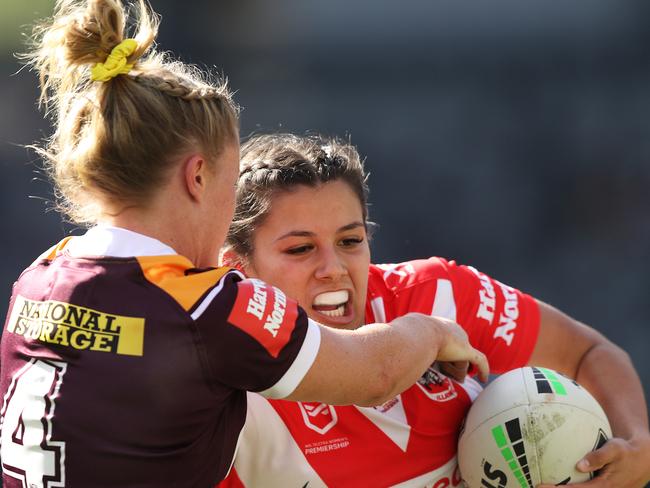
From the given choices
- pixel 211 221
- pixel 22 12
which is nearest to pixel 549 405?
pixel 211 221

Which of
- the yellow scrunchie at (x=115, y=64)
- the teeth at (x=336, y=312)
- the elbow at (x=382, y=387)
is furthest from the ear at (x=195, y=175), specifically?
the teeth at (x=336, y=312)

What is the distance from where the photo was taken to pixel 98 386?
1955 millimetres

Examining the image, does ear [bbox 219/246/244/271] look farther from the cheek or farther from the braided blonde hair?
the braided blonde hair

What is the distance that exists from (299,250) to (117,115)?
0.93 meters

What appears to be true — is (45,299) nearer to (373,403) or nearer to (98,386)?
(98,386)

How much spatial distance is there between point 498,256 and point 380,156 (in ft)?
5.15

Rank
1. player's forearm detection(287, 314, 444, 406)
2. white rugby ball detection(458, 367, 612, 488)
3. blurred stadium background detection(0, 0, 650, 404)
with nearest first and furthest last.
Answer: player's forearm detection(287, 314, 444, 406) → white rugby ball detection(458, 367, 612, 488) → blurred stadium background detection(0, 0, 650, 404)

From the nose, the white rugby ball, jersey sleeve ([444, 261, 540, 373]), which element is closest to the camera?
the white rugby ball

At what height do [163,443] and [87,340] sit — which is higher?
[87,340]

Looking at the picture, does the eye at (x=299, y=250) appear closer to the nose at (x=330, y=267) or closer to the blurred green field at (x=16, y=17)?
the nose at (x=330, y=267)

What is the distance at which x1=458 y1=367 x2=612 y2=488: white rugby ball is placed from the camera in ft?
8.33

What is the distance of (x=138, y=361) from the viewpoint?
1940 mm

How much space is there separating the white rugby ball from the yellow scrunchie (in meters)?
1.36

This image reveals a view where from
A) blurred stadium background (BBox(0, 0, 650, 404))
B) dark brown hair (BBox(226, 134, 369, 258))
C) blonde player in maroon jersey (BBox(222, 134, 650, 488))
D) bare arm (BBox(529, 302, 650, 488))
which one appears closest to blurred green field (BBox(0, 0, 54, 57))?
blurred stadium background (BBox(0, 0, 650, 404))
